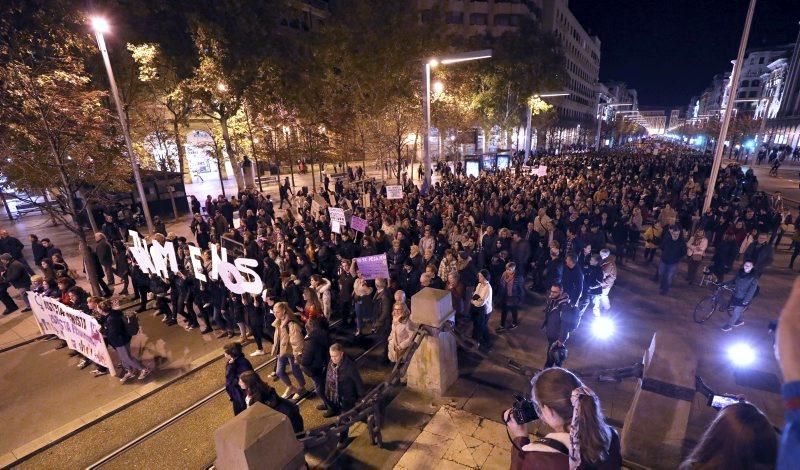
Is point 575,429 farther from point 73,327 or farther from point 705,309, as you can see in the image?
point 73,327

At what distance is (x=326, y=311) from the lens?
8531 millimetres

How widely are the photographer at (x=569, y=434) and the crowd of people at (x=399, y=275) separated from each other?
2cm

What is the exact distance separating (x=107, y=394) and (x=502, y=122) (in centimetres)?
4147

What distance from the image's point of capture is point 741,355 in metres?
7.41

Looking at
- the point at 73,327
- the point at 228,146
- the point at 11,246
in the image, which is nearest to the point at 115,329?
the point at 73,327

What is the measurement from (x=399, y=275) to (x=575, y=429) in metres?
7.21

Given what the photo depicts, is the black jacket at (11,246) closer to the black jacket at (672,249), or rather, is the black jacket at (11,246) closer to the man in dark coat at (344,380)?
the man in dark coat at (344,380)

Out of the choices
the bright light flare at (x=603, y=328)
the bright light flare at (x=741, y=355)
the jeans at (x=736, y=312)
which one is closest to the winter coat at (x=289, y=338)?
the bright light flare at (x=603, y=328)

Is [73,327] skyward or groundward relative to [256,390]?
groundward

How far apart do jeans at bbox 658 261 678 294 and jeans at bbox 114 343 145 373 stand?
12.3 metres

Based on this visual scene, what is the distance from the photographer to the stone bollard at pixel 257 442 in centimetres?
369

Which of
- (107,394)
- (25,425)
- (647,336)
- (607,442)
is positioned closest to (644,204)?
(647,336)

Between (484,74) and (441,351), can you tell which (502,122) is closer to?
(484,74)

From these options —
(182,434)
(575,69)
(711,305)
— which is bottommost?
(182,434)
